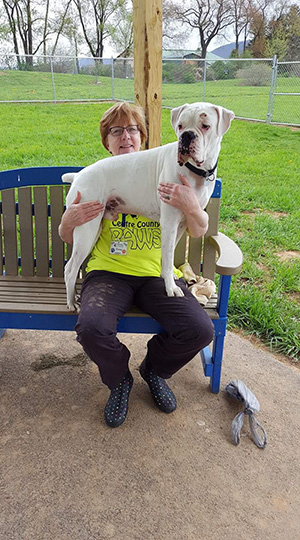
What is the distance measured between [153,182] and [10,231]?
115cm

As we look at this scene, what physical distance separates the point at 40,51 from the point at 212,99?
30.1 m

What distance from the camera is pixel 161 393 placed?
92.8 inches

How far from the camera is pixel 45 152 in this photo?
7406 mm

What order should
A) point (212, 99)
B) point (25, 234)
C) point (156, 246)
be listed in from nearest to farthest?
point (156, 246) < point (25, 234) < point (212, 99)

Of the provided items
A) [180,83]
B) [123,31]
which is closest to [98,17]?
[123,31]

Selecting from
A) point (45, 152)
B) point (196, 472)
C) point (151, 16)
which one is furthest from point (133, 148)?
point (45, 152)

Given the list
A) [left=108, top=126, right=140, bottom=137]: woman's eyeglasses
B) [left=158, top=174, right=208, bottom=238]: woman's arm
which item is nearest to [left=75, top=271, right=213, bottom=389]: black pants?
[left=158, top=174, right=208, bottom=238]: woman's arm

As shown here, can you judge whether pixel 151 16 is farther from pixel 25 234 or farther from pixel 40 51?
pixel 40 51

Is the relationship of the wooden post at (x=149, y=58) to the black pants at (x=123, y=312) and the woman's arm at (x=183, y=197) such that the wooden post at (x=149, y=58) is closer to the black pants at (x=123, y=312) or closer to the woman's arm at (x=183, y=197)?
the woman's arm at (x=183, y=197)

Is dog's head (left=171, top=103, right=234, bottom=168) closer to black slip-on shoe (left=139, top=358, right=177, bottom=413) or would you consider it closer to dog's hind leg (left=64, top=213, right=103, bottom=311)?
dog's hind leg (left=64, top=213, right=103, bottom=311)

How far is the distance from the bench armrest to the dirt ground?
0.80 meters

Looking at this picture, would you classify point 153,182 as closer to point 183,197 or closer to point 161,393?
point 183,197

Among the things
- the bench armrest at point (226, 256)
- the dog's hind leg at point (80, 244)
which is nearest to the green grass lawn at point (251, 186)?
the bench armrest at point (226, 256)

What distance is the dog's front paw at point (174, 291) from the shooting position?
216 centimetres
